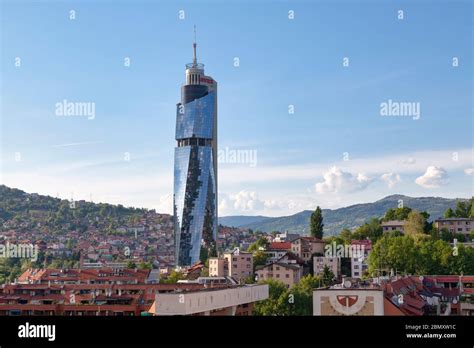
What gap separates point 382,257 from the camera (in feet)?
66.7

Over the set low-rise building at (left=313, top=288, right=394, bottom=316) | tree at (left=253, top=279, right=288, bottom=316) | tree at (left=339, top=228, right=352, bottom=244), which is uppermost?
tree at (left=339, top=228, right=352, bottom=244)

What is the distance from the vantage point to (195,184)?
3691cm

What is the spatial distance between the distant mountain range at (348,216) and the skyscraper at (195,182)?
39.6ft

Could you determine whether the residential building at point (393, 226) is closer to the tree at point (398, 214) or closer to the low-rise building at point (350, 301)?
the tree at point (398, 214)

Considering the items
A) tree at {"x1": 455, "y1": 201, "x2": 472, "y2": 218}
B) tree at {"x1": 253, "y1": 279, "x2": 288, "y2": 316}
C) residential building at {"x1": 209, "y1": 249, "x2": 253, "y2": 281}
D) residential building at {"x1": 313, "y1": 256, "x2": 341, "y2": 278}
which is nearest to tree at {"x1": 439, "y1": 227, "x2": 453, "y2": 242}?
tree at {"x1": 455, "y1": 201, "x2": 472, "y2": 218}

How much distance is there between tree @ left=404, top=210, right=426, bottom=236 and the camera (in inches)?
1034

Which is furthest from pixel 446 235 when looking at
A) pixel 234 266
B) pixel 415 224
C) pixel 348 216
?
pixel 348 216

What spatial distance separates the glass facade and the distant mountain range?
1207 cm

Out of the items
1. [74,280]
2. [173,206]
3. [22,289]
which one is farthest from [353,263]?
[173,206]

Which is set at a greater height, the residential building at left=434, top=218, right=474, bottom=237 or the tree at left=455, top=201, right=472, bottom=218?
the tree at left=455, top=201, right=472, bottom=218

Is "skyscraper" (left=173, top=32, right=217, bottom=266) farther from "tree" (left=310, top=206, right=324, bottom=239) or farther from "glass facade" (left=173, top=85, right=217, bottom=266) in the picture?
"tree" (left=310, top=206, right=324, bottom=239)

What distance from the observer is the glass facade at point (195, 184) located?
36.8 m

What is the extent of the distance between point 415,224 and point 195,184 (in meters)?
13.6
